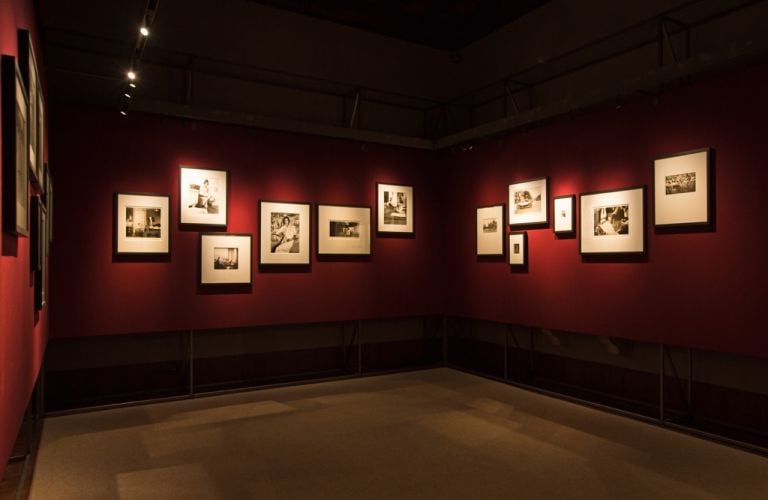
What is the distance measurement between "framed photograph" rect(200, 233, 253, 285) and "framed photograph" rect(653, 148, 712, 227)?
6.11 metres

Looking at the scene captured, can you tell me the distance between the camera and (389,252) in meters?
10.6

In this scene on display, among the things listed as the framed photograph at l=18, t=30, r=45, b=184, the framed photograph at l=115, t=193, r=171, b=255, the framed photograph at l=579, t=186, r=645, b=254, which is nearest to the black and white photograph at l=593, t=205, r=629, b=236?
the framed photograph at l=579, t=186, r=645, b=254

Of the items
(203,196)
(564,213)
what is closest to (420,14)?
(564,213)

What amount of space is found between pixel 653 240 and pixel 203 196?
660 cm

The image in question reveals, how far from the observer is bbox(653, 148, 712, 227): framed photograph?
21.7 feet

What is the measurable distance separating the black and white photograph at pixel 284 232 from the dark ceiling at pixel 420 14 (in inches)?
155

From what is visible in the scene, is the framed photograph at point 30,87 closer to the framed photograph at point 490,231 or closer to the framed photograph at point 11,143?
the framed photograph at point 11,143

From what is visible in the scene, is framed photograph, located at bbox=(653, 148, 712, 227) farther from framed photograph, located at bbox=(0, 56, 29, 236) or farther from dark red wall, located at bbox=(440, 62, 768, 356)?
framed photograph, located at bbox=(0, 56, 29, 236)

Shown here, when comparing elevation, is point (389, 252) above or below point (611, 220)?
below

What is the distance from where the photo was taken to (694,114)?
679cm

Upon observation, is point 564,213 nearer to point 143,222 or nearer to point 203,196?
point 203,196

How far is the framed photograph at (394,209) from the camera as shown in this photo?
34.4 feet

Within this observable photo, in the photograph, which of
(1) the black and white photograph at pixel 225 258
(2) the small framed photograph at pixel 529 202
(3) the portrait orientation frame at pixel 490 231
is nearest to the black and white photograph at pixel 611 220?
(2) the small framed photograph at pixel 529 202

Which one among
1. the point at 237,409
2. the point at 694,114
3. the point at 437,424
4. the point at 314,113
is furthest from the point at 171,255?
the point at 694,114
